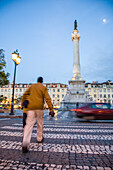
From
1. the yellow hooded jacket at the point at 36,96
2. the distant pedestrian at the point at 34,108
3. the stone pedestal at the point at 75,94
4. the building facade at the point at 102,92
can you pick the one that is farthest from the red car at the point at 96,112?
the building facade at the point at 102,92

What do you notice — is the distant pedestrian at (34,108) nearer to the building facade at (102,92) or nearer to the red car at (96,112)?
the red car at (96,112)

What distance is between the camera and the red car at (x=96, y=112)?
8.80 metres

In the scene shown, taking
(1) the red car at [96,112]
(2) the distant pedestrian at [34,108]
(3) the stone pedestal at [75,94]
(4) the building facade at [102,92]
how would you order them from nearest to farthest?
1. (2) the distant pedestrian at [34,108]
2. (1) the red car at [96,112]
3. (3) the stone pedestal at [75,94]
4. (4) the building facade at [102,92]

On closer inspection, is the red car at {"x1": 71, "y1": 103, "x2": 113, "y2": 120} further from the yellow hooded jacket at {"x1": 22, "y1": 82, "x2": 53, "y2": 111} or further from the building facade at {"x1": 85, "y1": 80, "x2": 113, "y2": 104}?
the building facade at {"x1": 85, "y1": 80, "x2": 113, "y2": 104}

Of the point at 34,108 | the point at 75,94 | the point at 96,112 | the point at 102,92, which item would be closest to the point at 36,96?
the point at 34,108

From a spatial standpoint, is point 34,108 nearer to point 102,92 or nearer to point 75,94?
point 75,94

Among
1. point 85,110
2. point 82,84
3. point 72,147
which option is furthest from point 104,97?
point 72,147

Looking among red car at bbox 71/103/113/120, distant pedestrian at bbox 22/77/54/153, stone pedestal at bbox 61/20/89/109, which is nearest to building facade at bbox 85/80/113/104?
stone pedestal at bbox 61/20/89/109

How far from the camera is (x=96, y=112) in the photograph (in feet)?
29.1

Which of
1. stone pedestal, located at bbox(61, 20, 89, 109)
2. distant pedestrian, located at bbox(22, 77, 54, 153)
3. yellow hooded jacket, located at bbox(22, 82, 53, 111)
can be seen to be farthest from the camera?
stone pedestal, located at bbox(61, 20, 89, 109)

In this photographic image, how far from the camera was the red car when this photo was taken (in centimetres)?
880

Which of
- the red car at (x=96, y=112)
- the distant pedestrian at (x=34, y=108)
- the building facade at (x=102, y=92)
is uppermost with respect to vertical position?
the building facade at (x=102, y=92)

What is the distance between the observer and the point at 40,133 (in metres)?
3.37

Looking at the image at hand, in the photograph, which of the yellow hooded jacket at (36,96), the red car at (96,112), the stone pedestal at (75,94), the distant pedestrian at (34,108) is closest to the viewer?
the distant pedestrian at (34,108)
